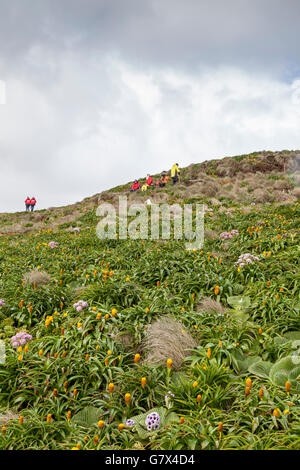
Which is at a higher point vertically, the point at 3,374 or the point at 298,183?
the point at 298,183

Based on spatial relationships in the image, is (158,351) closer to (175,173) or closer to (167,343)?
(167,343)

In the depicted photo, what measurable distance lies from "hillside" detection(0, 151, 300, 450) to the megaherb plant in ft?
0.05

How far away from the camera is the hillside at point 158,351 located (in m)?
2.81

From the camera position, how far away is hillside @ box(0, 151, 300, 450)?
2.81 m

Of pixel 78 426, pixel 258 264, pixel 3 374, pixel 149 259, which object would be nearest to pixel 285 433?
pixel 78 426

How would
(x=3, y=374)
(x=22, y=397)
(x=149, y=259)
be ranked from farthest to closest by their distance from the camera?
(x=149, y=259)
(x=3, y=374)
(x=22, y=397)

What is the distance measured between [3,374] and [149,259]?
4.15m

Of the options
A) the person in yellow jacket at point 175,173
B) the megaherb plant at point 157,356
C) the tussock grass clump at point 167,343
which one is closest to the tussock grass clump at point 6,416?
the megaherb plant at point 157,356

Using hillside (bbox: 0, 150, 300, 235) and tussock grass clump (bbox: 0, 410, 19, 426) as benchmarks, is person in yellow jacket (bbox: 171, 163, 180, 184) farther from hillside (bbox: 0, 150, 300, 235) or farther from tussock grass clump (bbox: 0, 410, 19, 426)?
tussock grass clump (bbox: 0, 410, 19, 426)

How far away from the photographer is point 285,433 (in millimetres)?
2527

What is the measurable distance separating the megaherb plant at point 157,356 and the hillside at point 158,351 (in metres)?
0.02

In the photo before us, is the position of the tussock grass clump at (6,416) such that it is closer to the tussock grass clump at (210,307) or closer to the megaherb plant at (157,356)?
the megaherb plant at (157,356)

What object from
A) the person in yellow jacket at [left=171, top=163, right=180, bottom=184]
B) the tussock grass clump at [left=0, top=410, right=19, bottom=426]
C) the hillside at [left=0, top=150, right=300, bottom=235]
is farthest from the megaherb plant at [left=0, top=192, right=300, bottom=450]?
the person in yellow jacket at [left=171, top=163, right=180, bottom=184]
